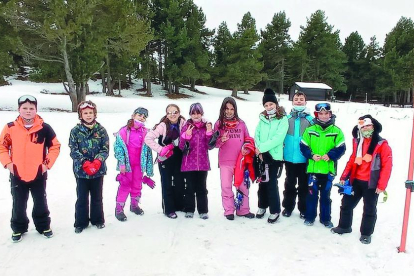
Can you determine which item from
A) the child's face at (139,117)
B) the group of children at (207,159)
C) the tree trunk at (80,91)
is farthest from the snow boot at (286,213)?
the tree trunk at (80,91)

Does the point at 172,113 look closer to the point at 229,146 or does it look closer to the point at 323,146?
the point at 229,146

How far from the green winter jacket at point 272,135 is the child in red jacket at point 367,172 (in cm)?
96

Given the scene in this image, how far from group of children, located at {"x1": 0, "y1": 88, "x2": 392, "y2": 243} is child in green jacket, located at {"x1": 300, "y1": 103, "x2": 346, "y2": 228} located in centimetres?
1

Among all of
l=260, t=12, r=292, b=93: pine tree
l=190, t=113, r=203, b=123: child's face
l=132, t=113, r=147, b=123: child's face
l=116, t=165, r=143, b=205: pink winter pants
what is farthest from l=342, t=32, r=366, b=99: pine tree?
l=116, t=165, r=143, b=205: pink winter pants

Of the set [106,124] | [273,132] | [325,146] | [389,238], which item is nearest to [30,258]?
[273,132]

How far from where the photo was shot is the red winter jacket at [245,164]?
4.99 meters

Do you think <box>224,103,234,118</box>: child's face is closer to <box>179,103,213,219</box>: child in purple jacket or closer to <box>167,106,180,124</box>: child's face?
<box>179,103,213,219</box>: child in purple jacket

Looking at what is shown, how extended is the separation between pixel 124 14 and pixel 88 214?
16.7 m

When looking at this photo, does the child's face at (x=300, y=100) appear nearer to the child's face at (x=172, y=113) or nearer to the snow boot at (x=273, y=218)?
the snow boot at (x=273, y=218)

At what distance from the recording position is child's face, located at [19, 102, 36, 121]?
13.8ft

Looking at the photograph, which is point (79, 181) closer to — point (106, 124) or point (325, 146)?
point (325, 146)

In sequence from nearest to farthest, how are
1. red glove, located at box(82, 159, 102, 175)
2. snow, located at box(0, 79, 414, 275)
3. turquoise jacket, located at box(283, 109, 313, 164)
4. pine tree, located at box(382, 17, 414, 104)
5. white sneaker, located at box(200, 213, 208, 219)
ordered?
snow, located at box(0, 79, 414, 275), red glove, located at box(82, 159, 102, 175), turquoise jacket, located at box(283, 109, 313, 164), white sneaker, located at box(200, 213, 208, 219), pine tree, located at box(382, 17, 414, 104)

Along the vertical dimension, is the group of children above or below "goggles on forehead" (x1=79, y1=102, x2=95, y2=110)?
below

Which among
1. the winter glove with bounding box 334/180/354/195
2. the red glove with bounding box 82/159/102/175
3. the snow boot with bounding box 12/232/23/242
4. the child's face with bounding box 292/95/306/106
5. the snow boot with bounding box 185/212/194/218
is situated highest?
the child's face with bounding box 292/95/306/106
